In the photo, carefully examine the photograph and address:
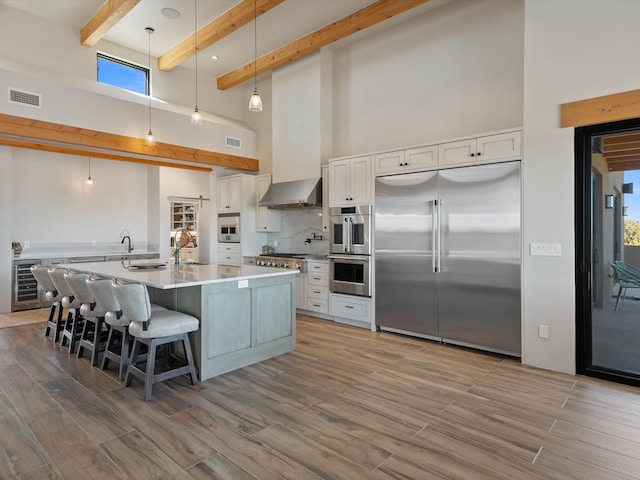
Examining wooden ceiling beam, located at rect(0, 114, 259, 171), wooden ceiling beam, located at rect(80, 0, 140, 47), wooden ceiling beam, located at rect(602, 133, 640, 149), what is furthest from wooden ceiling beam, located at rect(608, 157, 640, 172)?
wooden ceiling beam, located at rect(0, 114, 259, 171)

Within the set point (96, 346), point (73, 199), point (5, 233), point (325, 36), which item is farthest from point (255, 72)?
point (96, 346)

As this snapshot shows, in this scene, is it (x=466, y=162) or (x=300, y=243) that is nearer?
(x=466, y=162)

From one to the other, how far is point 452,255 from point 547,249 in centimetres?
92

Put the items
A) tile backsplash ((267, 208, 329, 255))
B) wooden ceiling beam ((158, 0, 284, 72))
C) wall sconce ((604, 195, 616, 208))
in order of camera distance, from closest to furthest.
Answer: wall sconce ((604, 195, 616, 208)), wooden ceiling beam ((158, 0, 284, 72)), tile backsplash ((267, 208, 329, 255))

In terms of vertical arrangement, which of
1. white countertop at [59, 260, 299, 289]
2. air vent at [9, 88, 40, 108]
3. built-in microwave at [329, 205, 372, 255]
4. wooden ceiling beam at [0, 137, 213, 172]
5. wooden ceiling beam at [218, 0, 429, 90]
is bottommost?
white countertop at [59, 260, 299, 289]

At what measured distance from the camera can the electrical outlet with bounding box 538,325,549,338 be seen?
350 centimetres

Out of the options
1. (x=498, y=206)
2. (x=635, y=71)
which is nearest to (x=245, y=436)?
(x=498, y=206)

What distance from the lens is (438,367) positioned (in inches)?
140

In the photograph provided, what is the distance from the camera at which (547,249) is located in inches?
137

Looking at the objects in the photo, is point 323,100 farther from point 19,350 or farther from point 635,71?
point 19,350

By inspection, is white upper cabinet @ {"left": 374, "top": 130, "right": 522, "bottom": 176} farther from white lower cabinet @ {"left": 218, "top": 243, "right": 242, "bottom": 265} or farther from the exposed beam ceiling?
white lower cabinet @ {"left": 218, "top": 243, "right": 242, "bottom": 265}

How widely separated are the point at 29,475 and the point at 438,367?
3.10 metres

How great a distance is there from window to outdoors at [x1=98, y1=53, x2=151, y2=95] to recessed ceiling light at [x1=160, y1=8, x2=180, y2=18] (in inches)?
58.2

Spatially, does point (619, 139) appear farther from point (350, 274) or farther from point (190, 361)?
point (190, 361)
